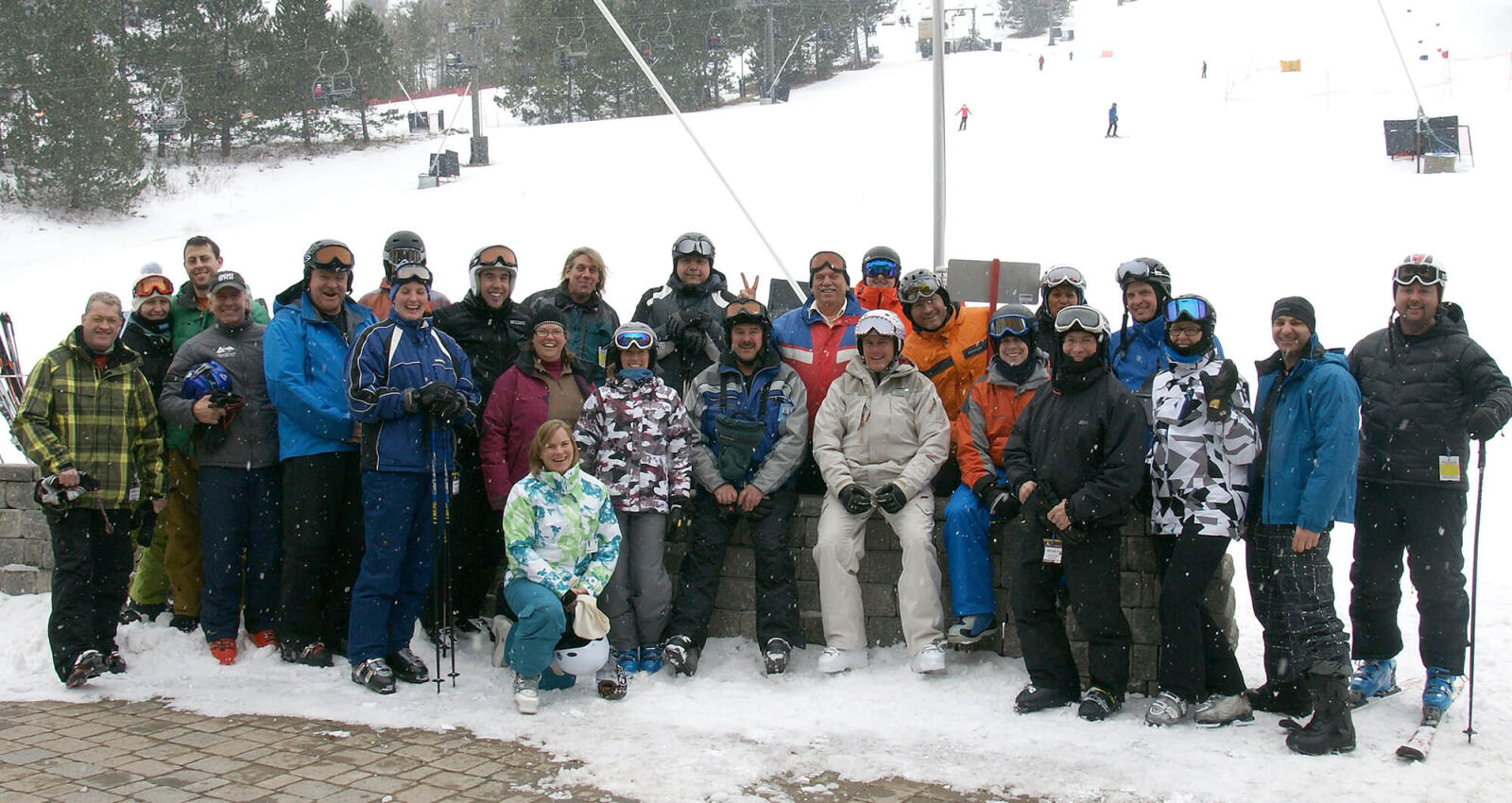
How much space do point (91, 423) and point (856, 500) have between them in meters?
3.83

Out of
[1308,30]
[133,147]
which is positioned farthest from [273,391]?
[1308,30]

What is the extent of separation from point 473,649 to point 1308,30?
184ft

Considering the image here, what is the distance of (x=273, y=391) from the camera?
5.74 m

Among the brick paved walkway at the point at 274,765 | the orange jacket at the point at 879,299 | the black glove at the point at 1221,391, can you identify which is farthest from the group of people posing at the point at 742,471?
the brick paved walkway at the point at 274,765

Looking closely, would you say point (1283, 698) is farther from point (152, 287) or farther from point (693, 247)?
point (152, 287)

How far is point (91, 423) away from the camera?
18.8ft

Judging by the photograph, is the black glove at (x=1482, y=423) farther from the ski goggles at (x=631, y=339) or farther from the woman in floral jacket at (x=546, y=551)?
the woman in floral jacket at (x=546, y=551)

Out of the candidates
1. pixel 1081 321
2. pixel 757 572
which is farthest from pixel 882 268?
pixel 757 572

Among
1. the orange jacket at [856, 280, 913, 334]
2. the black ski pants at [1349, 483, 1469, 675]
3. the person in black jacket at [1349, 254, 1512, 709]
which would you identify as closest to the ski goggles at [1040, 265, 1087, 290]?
the orange jacket at [856, 280, 913, 334]

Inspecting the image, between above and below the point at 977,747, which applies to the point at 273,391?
above

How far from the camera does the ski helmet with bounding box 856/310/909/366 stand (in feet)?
19.5

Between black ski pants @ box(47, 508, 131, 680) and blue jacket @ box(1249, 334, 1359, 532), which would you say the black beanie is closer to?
blue jacket @ box(1249, 334, 1359, 532)

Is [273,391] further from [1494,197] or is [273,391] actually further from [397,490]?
[1494,197]

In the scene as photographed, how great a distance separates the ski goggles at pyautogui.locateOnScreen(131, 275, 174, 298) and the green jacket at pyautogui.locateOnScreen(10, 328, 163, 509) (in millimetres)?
625
